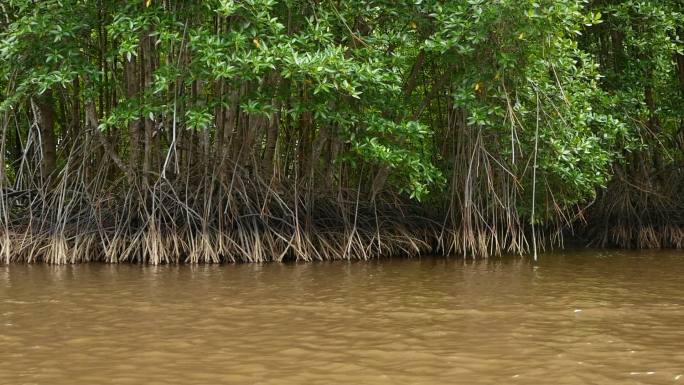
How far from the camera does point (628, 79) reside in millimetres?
10344

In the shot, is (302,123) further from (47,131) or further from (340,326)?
(340,326)

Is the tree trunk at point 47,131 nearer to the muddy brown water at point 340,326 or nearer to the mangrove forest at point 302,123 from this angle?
the mangrove forest at point 302,123

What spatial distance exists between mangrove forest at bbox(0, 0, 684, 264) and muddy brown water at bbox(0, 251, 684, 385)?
91 cm

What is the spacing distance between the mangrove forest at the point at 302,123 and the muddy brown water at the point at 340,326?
905 millimetres

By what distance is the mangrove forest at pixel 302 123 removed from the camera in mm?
7688

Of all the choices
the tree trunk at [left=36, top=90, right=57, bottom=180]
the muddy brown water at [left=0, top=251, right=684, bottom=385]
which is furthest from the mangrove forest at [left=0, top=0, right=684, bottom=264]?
the muddy brown water at [left=0, top=251, right=684, bottom=385]

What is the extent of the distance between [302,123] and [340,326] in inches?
193

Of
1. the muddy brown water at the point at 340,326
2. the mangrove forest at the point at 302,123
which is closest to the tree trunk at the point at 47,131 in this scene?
the mangrove forest at the point at 302,123

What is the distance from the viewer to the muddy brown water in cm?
380

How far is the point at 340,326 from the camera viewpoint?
4.89 metres

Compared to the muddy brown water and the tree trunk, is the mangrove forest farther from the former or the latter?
the muddy brown water

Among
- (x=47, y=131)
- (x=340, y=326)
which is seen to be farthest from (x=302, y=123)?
(x=340, y=326)

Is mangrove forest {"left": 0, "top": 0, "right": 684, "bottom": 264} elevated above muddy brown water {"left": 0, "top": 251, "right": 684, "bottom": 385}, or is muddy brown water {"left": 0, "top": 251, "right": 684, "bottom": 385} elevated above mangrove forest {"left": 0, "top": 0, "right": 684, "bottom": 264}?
mangrove forest {"left": 0, "top": 0, "right": 684, "bottom": 264}

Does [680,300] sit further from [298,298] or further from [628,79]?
[628,79]
